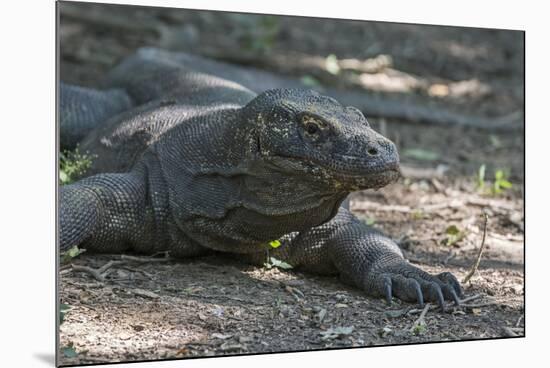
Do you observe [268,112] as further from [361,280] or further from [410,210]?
[410,210]

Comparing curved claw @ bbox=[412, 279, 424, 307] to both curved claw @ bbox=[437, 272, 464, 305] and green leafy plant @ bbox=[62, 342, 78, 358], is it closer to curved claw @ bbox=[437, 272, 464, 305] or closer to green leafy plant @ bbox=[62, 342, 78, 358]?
curved claw @ bbox=[437, 272, 464, 305]

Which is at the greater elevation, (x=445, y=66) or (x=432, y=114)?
(x=445, y=66)

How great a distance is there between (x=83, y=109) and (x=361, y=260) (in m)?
2.84

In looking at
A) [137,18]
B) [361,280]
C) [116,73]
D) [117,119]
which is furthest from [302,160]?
[137,18]

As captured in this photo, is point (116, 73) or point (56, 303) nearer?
point (56, 303)

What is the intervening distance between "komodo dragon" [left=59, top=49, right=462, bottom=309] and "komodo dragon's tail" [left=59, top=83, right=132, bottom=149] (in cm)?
100

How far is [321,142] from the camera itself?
4148 millimetres

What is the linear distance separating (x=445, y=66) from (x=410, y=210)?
400 centimetres

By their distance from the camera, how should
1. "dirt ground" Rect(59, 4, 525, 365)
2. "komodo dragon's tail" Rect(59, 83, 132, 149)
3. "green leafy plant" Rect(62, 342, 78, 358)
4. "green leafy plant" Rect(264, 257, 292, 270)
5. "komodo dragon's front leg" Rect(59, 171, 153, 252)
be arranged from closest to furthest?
1. "green leafy plant" Rect(62, 342, 78, 358)
2. "dirt ground" Rect(59, 4, 525, 365)
3. "komodo dragon's front leg" Rect(59, 171, 153, 252)
4. "green leafy plant" Rect(264, 257, 292, 270)
5. "komodo dragon's tail" Rect(59, 83, 132, 149)

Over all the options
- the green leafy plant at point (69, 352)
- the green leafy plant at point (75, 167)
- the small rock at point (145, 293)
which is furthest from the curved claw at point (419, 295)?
the green leafy plant at point (75, 167)

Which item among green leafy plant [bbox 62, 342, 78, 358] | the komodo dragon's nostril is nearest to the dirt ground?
green leafy plant [bbox 62, 342, 78, 358]

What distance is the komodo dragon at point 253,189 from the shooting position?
4.16m

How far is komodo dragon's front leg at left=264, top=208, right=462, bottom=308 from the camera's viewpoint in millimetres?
4574

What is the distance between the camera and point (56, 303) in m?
3.82
